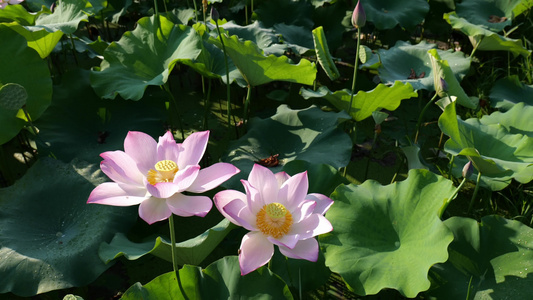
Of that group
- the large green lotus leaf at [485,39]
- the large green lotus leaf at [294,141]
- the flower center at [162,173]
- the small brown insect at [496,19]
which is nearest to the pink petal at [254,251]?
the flower center at [162,173]

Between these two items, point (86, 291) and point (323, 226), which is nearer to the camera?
point (323, 226)

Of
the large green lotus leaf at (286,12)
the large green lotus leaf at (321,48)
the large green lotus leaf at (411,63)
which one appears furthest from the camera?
the large green lotus leaf at (286,12)

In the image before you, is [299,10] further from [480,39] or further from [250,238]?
[250,238]

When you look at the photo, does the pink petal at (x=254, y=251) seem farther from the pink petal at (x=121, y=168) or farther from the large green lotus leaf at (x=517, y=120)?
the large green lotus leaf at (x=517, y=120)

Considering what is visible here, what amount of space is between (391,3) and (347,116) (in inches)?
56.2

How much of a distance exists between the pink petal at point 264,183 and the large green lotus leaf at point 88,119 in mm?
1133

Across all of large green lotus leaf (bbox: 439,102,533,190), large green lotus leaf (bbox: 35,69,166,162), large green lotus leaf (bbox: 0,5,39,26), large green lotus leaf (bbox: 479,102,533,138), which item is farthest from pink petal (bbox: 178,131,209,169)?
large green lotus leaf (bbox: 0,5,39,26)

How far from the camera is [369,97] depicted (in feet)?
7.02

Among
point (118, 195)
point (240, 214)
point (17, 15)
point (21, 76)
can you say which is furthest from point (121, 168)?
point (17, 15)

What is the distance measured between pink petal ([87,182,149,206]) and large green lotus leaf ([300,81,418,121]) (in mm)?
1228

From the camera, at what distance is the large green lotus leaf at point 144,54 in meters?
2.22

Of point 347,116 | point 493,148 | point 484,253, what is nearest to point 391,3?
point 347,116

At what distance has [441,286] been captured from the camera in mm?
1579

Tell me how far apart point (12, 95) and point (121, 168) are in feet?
2.80
